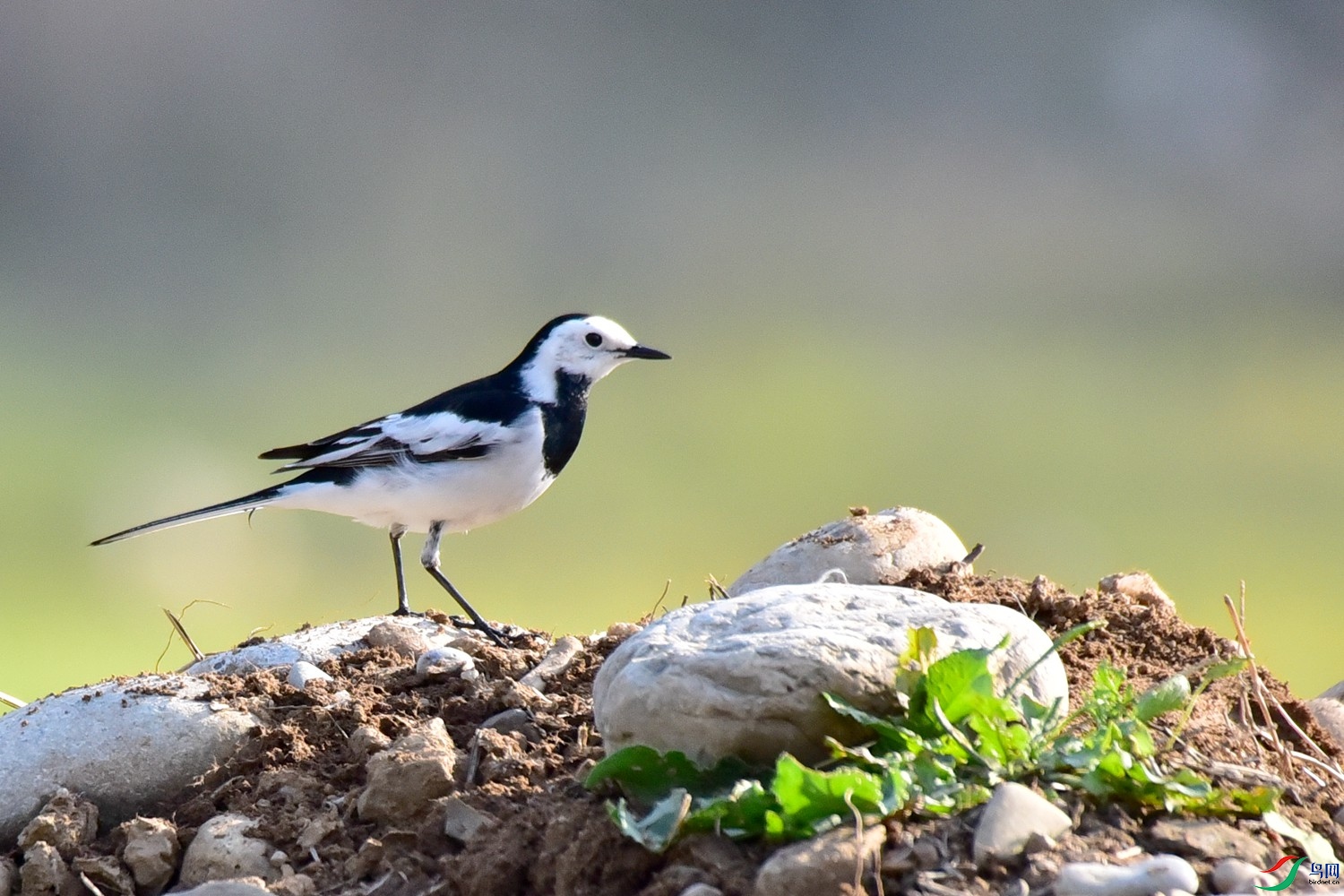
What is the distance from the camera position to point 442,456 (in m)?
6.93

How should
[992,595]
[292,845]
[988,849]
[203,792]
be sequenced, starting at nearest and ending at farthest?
[988,849]
[292,845]
[203,792]
[992,595]

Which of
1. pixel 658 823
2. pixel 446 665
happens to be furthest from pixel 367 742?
pixel 658 823

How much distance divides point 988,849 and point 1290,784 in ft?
2.98

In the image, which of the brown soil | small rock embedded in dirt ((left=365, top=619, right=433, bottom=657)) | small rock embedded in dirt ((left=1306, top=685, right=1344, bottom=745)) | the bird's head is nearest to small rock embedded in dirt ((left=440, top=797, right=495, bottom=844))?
the brown soil

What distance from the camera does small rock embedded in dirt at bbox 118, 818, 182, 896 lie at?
3984 mm

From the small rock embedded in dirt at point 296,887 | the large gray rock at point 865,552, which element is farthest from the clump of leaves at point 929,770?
the large gray rock at point 865,552

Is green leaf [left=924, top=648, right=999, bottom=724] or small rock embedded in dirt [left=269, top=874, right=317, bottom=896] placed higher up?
green leaf [left=924, top=648, right=999, bottom=724]

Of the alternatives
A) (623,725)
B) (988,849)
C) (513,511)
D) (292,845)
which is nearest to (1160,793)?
(988,849)

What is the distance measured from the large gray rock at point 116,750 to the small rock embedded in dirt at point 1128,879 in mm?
2637

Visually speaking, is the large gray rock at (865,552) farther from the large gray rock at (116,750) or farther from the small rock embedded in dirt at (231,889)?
the small rock embedded in dirt at (231,889)

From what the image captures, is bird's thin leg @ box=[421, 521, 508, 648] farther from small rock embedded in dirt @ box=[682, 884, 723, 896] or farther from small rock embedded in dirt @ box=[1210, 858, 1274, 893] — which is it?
small rock embedded in dirt @ box=[1210, 858, 1274, 893]

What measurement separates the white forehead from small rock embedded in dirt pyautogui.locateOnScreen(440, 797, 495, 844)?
3776 millimetres

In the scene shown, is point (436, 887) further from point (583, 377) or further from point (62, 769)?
point (583, 377)

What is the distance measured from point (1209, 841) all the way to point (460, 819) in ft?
5.69
